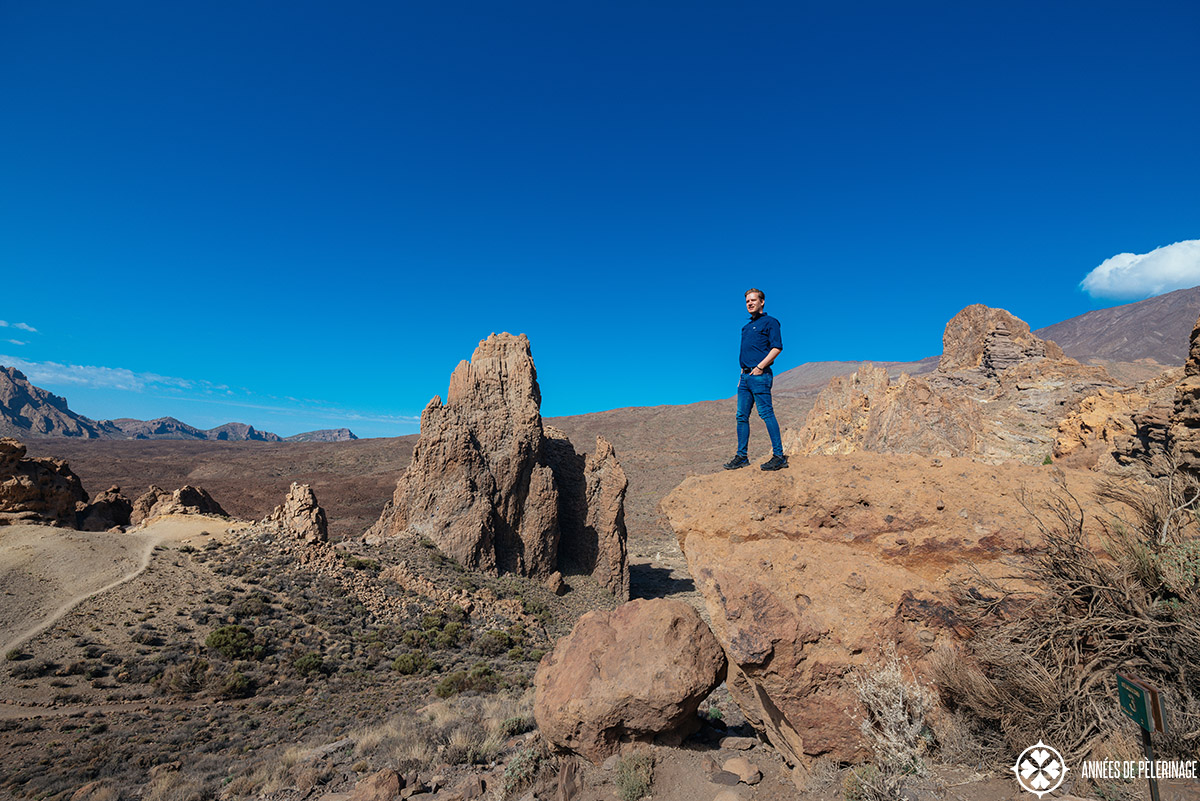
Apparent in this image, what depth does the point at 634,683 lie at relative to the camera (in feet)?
21.4

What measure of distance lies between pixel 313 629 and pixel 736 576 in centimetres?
1917

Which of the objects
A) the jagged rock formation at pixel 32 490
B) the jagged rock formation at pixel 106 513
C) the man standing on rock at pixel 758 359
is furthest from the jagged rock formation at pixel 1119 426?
the jagged rock formation at pixel 106 513

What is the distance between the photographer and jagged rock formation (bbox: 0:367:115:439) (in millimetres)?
131250

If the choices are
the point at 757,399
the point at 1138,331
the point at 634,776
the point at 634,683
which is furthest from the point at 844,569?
the point at 1138,331

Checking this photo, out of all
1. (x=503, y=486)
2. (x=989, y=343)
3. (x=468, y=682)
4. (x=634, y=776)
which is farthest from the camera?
(x=989, y=343)

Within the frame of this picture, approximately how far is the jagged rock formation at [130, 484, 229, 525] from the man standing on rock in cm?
3084

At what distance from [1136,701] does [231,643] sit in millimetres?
21412

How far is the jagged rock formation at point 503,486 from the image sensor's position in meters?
25.8

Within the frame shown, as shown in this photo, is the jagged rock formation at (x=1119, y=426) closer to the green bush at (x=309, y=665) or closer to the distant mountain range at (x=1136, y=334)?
the green bush at (x=309, y=665)

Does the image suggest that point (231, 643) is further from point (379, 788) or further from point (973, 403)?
point (973, 403)

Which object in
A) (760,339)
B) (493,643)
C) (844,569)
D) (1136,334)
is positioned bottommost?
(493,643)

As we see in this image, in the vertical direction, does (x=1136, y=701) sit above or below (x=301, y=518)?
above

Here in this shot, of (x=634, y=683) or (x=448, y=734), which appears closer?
(x=634, y=683)

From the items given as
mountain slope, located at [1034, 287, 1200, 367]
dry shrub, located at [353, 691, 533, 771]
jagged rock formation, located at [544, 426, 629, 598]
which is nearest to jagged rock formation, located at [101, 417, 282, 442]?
jagged rock formation, located at [544, 426, 629, 598]
